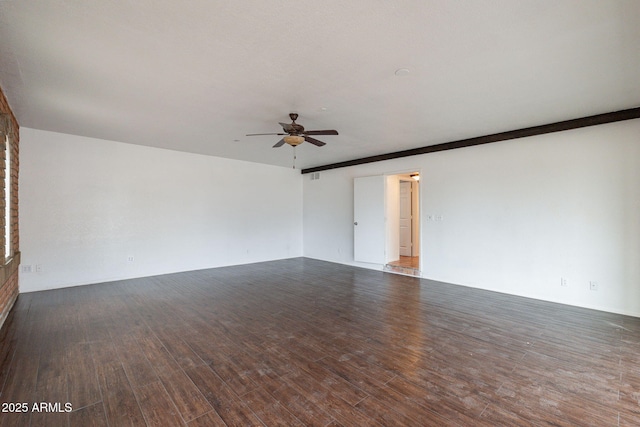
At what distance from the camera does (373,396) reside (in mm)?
2049

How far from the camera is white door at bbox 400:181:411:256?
27.2ft

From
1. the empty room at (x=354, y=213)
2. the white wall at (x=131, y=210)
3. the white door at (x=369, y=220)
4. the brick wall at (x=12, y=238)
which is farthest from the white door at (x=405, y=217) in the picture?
the brick wall at (x=12, y=238)

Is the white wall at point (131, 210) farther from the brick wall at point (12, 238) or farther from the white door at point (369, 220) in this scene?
the white door at point (369, 220)

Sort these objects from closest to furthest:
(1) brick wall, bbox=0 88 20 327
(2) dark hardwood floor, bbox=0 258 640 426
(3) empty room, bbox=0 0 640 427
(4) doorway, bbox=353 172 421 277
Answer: (2) dark hardwood floor, bbox=0 258 640 426
(3) empty room, bbox=0 0 640 427
(1) brick wall, bbox=0 88 20 327
(4) doorway, bbox=353 172 421 277

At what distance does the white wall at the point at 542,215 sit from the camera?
376cm

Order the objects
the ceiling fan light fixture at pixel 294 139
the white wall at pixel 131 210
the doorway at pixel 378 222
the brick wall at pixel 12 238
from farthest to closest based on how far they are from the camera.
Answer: the doorway at pixel 378 222 → the white wall at pixel 131 210 → the ceiling fan light fixture at pixel 294 139 → the brick wall at pixel 12 238

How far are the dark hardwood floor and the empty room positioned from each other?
0.03m

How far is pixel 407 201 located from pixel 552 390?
6510 millimetres

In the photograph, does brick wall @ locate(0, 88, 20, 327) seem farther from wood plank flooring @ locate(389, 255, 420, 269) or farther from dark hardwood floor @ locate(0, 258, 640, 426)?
wood plank flooring @ locate(389, 255, 420, 269)

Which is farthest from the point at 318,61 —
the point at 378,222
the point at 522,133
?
the point at 378,222

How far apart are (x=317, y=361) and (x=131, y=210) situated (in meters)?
5.17

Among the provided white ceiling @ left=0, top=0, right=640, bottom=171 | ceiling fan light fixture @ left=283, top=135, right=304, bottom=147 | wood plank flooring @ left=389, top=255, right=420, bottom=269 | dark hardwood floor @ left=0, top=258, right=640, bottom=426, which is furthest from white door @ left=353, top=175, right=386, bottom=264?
ceiling fan light fixture @ left=283, top=135, right=304, bottom=147

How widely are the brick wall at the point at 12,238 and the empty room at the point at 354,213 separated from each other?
72 mm

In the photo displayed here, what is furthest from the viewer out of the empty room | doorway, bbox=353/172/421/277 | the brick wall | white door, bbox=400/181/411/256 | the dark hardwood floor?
white door, bbox=400/181/411/256
